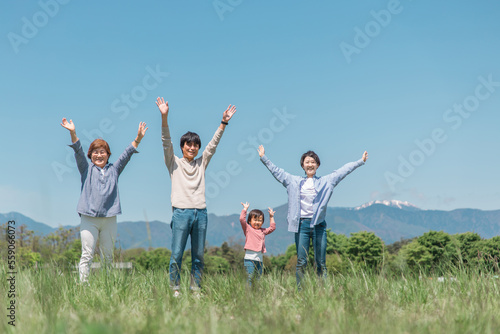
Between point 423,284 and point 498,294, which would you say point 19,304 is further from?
point 498,294

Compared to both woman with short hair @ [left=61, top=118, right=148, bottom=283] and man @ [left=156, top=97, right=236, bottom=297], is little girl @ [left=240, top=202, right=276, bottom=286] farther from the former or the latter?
woman with short hair @ [left=61, top=118, right=148, bottom=283]

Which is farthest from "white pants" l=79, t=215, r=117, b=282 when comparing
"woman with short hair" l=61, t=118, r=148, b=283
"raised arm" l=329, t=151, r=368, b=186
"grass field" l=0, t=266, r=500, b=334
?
"raised arm" l=329, t=151, r=368, b=186

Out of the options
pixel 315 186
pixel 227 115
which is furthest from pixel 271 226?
pixel 227 115

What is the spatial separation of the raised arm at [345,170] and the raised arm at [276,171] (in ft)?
2.25

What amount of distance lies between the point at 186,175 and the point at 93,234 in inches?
57.4

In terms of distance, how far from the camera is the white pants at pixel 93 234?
19.3 feet

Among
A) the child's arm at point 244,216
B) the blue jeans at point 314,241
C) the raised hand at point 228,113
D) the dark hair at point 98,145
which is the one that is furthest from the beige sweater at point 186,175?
the blue jeans at point 314,241

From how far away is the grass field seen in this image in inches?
124

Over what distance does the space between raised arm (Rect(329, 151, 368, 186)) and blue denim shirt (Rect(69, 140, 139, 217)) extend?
3233mm

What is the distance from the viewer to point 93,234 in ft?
19.5

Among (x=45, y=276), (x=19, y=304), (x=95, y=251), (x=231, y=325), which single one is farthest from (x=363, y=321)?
(x=95, y=251)

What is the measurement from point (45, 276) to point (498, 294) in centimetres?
478

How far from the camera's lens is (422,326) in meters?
3.38

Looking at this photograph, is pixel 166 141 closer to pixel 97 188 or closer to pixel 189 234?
pixel 97 188
